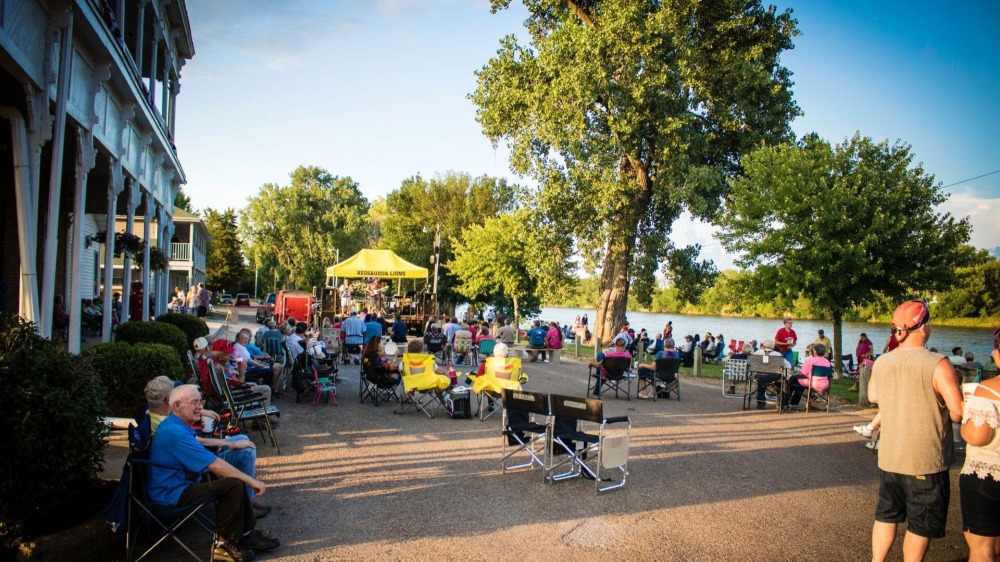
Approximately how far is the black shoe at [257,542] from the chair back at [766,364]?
369 inches

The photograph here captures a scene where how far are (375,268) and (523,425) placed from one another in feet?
52.0

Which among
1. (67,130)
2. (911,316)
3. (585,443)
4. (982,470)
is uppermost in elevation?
(67,130)

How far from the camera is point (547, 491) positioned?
5965 millimetres

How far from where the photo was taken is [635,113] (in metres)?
19.2

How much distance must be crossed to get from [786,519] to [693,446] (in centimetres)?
273

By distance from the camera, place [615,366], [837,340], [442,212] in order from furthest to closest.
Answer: [442,212] → [837,340] → [615,366]

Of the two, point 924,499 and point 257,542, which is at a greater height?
point 924,499

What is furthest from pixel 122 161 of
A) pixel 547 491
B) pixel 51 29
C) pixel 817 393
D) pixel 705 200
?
pixel 705 200

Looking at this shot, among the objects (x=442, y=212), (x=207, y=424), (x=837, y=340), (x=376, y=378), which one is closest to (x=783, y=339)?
(x=837, y=340)

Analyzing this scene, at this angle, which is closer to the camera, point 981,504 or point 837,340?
point 981,504

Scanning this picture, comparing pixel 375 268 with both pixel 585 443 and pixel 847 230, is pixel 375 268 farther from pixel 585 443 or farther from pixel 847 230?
pixel 585 443

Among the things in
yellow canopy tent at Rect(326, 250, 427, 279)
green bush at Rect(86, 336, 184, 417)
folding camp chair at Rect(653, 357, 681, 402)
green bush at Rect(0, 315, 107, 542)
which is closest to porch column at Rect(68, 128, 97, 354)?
green bush at Rect(86, 336, 184, 417)

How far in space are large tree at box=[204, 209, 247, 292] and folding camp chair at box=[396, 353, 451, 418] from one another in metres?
55.2

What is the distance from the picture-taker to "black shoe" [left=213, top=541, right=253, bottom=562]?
13.4 ft
